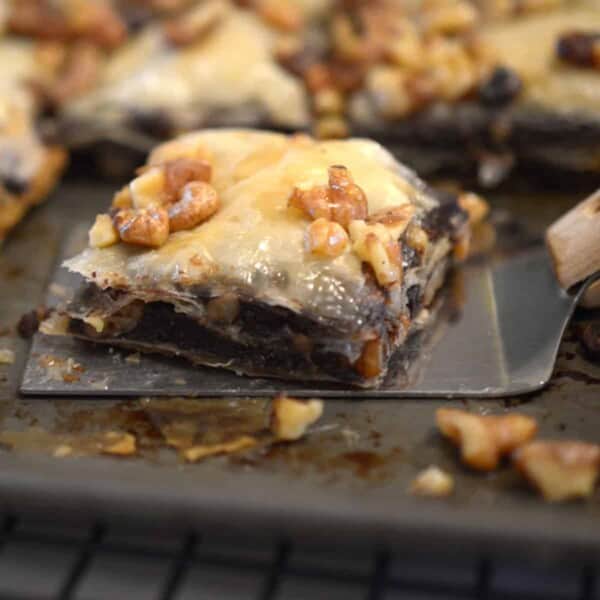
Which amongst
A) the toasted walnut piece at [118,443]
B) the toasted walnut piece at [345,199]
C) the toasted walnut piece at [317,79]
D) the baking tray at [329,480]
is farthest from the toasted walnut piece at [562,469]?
the toasted walnut piece at [317,79]

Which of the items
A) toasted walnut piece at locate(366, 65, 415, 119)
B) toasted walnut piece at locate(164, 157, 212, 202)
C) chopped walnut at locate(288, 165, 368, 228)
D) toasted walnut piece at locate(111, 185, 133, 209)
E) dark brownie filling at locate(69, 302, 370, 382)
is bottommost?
dark brownie filling at locate(69, 302, 370, 382)

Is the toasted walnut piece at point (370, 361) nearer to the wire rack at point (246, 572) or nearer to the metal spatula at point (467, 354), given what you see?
the metal spatula at point (467, 354)

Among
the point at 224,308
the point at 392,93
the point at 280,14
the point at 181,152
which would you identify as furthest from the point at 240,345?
the point at 280,14

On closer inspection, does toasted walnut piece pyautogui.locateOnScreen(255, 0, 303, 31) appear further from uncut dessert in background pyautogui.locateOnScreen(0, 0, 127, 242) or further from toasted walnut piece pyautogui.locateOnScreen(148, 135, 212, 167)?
toasted walnut piece pyautogui.locateOnScreen(148, 135, 212, 167)

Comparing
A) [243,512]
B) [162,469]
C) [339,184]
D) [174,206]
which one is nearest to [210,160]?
[174,206]

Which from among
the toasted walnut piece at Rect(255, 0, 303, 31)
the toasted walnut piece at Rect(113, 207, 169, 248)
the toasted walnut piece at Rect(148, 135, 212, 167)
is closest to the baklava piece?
the toasted walnut piece at Rect(148, 135, 212, 167)

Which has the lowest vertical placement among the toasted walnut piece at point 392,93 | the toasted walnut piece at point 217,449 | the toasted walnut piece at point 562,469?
the toasted walnut piece at point 217,449
